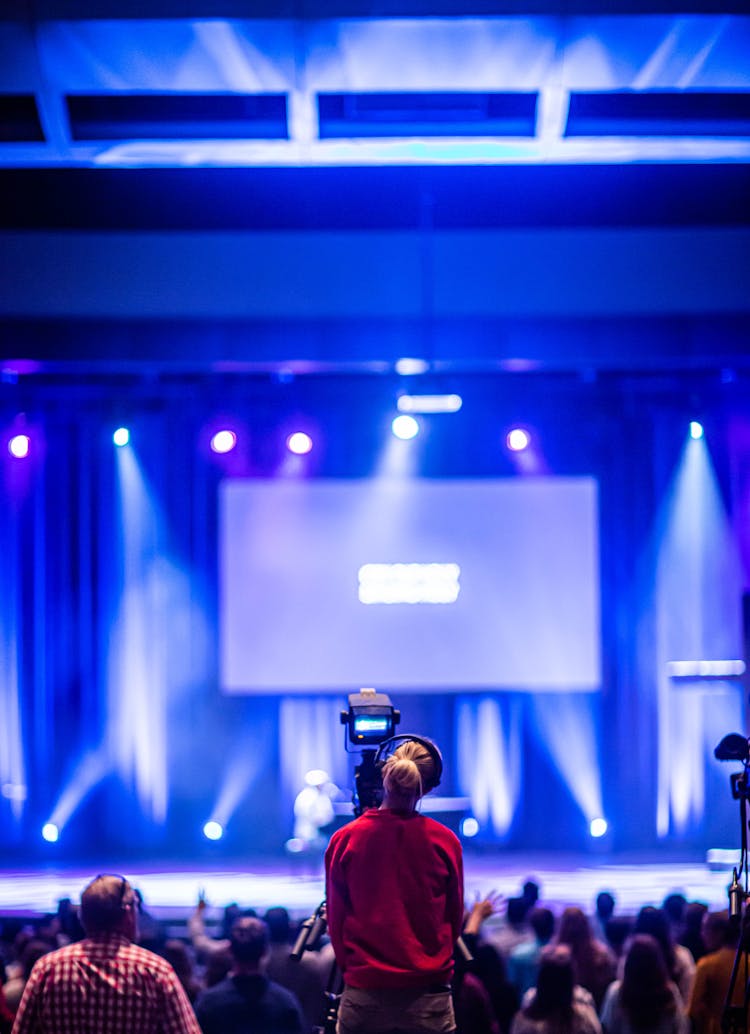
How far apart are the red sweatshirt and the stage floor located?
4.75 m

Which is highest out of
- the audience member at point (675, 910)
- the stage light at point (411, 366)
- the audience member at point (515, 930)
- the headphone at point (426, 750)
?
the stage light at point (411, 366)

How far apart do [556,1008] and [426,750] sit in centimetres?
93

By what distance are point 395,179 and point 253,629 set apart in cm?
392

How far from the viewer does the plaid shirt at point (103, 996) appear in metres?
2.33

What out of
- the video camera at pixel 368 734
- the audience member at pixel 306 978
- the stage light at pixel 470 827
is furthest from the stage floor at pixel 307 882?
the video camera at pixel 368 734

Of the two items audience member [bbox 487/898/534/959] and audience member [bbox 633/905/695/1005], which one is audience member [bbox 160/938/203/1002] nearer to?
audience member [bbox 487/898/534/959]

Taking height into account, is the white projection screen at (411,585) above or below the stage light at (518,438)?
below

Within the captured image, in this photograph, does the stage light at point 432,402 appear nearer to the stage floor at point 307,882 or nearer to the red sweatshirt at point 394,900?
the stage floor at point 307,882

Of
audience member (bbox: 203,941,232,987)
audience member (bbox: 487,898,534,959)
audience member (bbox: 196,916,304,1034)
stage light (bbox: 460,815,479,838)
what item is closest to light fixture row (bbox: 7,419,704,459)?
stage light (bbox: 460,815,479,838)

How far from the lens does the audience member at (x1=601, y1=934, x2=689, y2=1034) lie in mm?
3350

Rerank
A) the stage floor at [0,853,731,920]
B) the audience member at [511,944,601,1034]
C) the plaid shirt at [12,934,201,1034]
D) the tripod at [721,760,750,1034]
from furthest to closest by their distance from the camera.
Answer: the stage floor at [0,853,731,920]
the audience member at [511,944,601,1034]
the tripod at [721,760,750,1034]
the plaid shirt at [12,934,201,1034]

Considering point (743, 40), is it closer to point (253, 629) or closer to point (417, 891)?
point (417, 891)

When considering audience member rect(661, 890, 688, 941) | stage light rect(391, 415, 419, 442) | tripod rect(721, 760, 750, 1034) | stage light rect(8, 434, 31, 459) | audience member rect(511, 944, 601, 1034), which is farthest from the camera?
stage light rect(8, 434, 31, 459)

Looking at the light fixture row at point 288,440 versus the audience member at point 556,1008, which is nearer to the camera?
the audience member at point 556,1008
